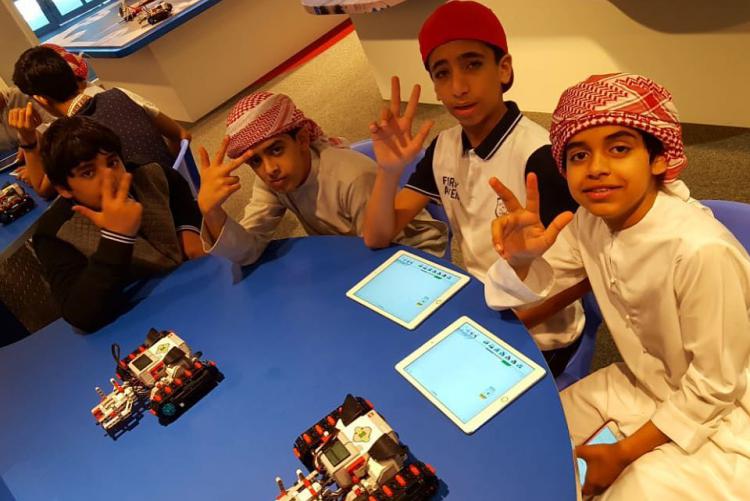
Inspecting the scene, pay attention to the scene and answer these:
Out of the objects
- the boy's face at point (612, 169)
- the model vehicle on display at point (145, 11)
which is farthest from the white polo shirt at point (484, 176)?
the model vehicle on display at point (145, 11)

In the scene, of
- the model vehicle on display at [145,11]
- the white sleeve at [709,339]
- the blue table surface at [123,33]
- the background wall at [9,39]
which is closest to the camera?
the white sleeve at [709,339]

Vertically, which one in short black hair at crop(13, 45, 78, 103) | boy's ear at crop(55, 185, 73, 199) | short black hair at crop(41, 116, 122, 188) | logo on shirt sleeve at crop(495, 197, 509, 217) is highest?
short black hair at crop(13, 45, 78, 103)

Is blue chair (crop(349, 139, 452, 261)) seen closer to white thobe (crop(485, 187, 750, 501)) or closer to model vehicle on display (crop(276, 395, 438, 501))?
white thobe (crop(485, 187, 750, 501))

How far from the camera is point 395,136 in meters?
1.39

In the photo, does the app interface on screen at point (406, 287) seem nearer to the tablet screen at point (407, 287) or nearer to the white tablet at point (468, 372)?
the tablet screen at point (407, 287)

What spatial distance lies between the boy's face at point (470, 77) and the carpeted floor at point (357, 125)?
1.08m

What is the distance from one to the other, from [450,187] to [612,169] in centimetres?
57

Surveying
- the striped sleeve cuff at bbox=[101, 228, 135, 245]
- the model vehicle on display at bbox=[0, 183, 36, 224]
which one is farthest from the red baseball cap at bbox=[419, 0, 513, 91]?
the model vehicle on display at bbox=[0, 183, 36, 224]

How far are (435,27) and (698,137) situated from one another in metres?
2.00

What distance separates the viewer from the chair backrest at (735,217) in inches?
43.8

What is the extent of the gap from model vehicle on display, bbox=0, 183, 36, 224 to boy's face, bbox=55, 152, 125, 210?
29.6 inches

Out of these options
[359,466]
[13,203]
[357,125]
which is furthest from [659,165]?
[357,125]

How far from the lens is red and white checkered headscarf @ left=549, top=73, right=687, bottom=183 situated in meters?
0.96

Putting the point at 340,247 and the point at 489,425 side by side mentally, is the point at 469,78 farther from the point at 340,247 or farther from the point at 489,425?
the point at 489,425
